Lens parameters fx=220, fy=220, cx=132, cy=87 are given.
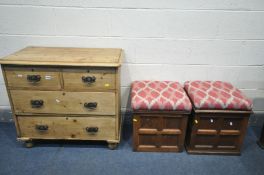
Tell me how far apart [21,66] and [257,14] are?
6.48ft

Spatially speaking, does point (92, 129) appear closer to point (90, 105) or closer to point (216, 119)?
point (90, 105)

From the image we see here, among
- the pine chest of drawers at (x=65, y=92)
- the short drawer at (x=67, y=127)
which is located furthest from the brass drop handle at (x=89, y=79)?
the short drawer at (x=67, y=127)

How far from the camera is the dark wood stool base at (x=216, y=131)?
1.73m

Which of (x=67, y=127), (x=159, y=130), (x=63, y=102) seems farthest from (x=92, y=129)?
(x=159, y=130)

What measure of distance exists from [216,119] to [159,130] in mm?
462

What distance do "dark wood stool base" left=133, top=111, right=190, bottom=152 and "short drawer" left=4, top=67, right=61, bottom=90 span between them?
0.67 meters

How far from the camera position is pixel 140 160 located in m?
1.81

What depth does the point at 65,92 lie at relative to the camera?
169 centimetres

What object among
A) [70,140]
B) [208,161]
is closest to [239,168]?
[208,161]

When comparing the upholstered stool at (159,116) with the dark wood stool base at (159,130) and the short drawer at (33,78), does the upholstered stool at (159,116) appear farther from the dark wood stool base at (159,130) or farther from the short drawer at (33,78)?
the short drawer at (33,78)

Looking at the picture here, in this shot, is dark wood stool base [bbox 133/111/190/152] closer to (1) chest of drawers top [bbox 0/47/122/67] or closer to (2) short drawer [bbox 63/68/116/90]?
(2) short drawer [bbox 63/68/116/90]

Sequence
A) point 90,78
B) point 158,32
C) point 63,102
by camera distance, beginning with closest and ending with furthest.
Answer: point 90,78, point 63,102, point 158,32

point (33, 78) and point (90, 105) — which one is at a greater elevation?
point (33, 78)

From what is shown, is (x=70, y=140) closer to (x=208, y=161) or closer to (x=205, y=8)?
(x=208, y=161)
